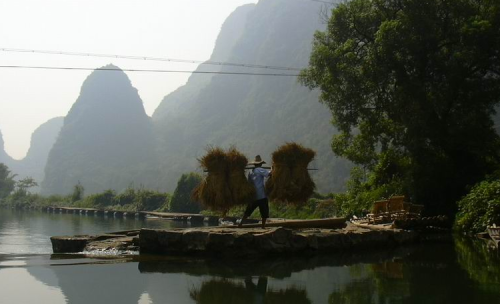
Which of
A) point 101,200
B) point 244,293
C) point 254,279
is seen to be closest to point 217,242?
point 254,279

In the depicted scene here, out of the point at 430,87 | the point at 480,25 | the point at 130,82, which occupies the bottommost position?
the point at 430,87

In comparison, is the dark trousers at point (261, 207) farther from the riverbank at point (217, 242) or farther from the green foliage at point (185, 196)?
the green foliage at point (185, 196)

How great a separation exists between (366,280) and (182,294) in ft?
8.62

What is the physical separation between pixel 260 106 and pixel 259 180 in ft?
287

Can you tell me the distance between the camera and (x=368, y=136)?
2077cm

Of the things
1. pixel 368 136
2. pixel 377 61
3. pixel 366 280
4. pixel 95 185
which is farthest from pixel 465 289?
pixel 95 185

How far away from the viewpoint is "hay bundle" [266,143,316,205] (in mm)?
Result: 11641

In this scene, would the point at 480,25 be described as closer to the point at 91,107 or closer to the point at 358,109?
the point at 358,109

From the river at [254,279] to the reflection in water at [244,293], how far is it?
0.04ft

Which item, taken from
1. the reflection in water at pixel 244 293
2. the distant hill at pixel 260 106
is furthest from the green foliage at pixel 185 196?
the reflection in water at pixel 244 293

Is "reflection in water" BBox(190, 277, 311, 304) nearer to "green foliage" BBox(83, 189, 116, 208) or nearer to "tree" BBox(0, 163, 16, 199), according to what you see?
"green foliage" BBox(83, 189, 116, 208)

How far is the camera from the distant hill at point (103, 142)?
410 ft

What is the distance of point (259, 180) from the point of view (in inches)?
439

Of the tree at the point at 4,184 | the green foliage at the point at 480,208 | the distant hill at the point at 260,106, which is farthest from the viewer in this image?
the tree at the point at 4,184
